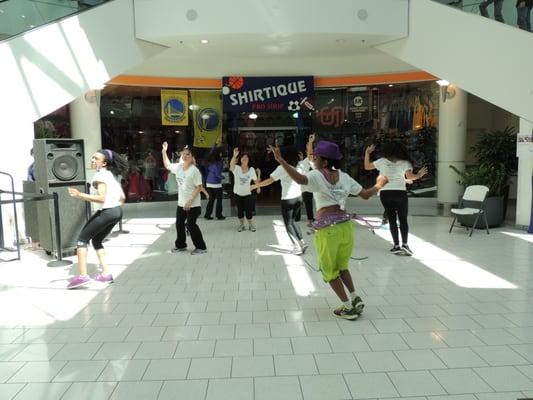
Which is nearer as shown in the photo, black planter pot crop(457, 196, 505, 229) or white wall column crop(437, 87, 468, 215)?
black planter pot crop(457, 196, 505, 229)

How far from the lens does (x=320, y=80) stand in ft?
40.0

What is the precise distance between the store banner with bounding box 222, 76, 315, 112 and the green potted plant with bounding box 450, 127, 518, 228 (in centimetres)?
433

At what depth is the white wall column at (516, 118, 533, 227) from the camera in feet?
27.7

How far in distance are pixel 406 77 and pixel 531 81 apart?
4725mm

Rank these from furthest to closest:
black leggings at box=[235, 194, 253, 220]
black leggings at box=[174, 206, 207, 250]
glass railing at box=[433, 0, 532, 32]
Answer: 1. black leggings at box=[235, 194, 253, 220]
2. glass railing at box=[433, 0, 532, 32]
3. black leggings at box=[174, 206, 207, 250]

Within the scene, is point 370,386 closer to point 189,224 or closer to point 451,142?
point 189,224

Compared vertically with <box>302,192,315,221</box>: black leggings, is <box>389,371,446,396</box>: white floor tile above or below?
below

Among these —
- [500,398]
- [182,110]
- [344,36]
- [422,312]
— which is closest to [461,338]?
[422,312]

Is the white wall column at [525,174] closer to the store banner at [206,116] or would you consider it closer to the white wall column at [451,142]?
the white wall column at [451,142]

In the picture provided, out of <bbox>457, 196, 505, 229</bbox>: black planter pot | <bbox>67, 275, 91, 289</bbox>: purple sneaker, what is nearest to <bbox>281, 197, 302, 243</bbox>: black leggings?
<bbox>67, 275, 91, 289</bbox>: purple sneaker

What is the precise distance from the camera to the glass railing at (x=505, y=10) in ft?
24.9

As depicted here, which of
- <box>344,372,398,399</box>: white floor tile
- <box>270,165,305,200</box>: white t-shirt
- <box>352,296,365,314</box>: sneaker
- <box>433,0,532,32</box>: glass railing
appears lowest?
<box>344,372,398,399</box>: white floor tile

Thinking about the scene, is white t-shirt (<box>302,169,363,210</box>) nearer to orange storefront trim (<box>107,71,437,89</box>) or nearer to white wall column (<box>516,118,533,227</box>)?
white wall column (<box>516,118,533,227</box>)

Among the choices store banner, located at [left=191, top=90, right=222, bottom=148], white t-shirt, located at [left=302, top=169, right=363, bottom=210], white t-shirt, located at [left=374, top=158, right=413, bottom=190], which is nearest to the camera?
white t-shirt, located at [left=302, top=169, right=363, bottom=210]
